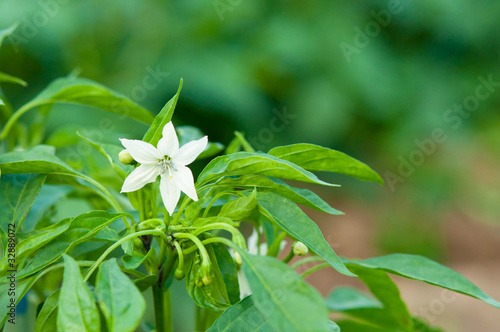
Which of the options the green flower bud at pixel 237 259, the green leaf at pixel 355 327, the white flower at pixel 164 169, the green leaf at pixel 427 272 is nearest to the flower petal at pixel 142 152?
the white flower at pixel 164 169

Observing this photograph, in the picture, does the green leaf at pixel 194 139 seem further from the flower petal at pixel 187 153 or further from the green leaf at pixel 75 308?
the green leaf at pixel 75 308

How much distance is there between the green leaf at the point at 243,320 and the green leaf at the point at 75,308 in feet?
0.34

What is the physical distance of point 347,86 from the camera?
231 centimetres

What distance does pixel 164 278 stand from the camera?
43cm

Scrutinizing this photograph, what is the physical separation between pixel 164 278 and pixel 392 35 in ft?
7.58

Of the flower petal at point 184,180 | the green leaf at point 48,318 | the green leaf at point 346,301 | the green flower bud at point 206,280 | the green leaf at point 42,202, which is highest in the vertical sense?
the green leaf at point 42,202

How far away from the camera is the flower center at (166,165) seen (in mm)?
422

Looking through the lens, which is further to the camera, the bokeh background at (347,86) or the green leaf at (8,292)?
the bokeh background at (347,86)

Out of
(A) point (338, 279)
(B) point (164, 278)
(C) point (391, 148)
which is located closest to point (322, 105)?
(C) point (391, 148)

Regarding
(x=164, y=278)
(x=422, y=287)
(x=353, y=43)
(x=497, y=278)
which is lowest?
(x=497, y=278)

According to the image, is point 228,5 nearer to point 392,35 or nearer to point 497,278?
point 392,35
